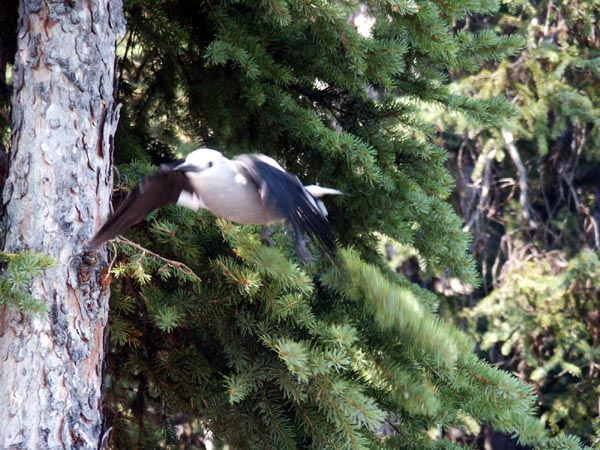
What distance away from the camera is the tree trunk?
6.81 ft

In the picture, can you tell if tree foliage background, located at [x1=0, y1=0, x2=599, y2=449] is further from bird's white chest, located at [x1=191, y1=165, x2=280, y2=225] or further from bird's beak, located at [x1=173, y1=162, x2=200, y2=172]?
bird's beak, located at [x1=173, y1=162, x2=200, y2=172]

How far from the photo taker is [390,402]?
2.61 m

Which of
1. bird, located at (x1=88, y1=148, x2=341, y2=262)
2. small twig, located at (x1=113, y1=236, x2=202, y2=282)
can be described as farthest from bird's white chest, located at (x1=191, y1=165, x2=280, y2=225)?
small twig, located at (x1=113, y1=236, x2=202, y2=282)

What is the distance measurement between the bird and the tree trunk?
13 cm

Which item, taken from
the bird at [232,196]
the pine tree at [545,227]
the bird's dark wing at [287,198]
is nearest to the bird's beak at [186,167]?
the bird at [232,196]

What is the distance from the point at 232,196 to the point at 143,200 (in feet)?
1.02

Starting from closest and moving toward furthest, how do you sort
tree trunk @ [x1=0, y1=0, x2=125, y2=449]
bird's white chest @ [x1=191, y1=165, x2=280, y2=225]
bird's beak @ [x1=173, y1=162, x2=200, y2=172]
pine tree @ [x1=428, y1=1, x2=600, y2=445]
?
tree trunk @ [x1=0, y1=0, x2=125, y2=449], bird's beak @ [x1=173, y1=162, x2=200, y2=172], bird's white chest @ [x1=191, y1=165, x2=280, y2=225], pine tree @ [x1=428, y1=1, x2=600, y2=445]

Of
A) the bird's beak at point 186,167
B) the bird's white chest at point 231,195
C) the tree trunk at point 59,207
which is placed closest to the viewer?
the tree trunk at point 59,207

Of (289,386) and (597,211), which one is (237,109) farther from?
(597,211)

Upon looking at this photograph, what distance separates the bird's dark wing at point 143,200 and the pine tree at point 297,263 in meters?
0.13

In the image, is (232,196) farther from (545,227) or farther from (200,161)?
(545,227)

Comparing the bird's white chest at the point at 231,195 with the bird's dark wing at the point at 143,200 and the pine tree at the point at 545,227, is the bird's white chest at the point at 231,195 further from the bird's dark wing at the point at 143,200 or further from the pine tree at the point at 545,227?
the pine tree at the point at 545,227

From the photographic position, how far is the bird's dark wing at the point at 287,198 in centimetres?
209

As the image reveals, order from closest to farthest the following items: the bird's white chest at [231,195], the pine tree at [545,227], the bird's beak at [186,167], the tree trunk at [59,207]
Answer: the tree trunk at [59,207], the bird's beak at [186,167], the bird's white chest at [231,195], the pine tree at [545,227]
